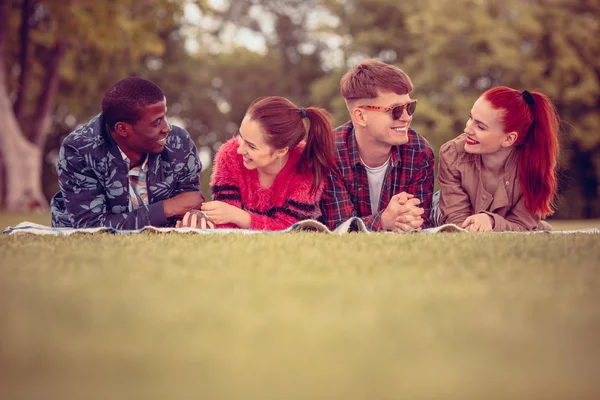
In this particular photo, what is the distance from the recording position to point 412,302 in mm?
1903

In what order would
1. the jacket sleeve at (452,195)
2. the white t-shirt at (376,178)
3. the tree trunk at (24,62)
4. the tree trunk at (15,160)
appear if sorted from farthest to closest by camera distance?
1. the tree trunk at (24,62)
2. the tree trunk at (15,160)
3. the white t-shirt at (376,178)
4. the jacket sleeve at (452,195)

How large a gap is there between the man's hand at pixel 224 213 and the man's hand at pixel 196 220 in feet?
0.14

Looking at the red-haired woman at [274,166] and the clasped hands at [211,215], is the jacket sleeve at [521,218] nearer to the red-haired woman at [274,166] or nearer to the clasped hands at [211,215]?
the red-haired woman at [274,166]

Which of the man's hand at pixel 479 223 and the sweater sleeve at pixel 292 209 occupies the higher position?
the sweater sleeve at pixel 292 209

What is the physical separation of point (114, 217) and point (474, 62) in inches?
953

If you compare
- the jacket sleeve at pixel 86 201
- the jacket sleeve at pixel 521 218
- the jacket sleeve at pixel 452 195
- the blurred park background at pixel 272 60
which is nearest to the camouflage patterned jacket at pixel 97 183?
the jacket sleeve at pixel 86 201

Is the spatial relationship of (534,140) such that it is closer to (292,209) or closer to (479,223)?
(479,223)

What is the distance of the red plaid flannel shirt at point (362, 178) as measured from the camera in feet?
16.0

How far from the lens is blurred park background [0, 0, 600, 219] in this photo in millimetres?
14570

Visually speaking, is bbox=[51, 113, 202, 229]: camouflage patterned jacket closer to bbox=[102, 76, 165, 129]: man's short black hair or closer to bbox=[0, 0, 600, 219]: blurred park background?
bbox=[102, 76, 165, 129]: man's short black hair

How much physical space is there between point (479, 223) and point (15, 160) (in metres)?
12.1

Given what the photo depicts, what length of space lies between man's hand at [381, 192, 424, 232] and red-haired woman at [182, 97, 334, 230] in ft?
1.81

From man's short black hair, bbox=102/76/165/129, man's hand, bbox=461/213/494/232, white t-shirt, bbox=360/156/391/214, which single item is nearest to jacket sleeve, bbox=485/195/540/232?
man's hand, bbox=461/213/494/232

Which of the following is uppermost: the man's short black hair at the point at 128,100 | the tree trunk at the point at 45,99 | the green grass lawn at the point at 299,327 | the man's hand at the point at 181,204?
the tree trunk at the point at 45,99
